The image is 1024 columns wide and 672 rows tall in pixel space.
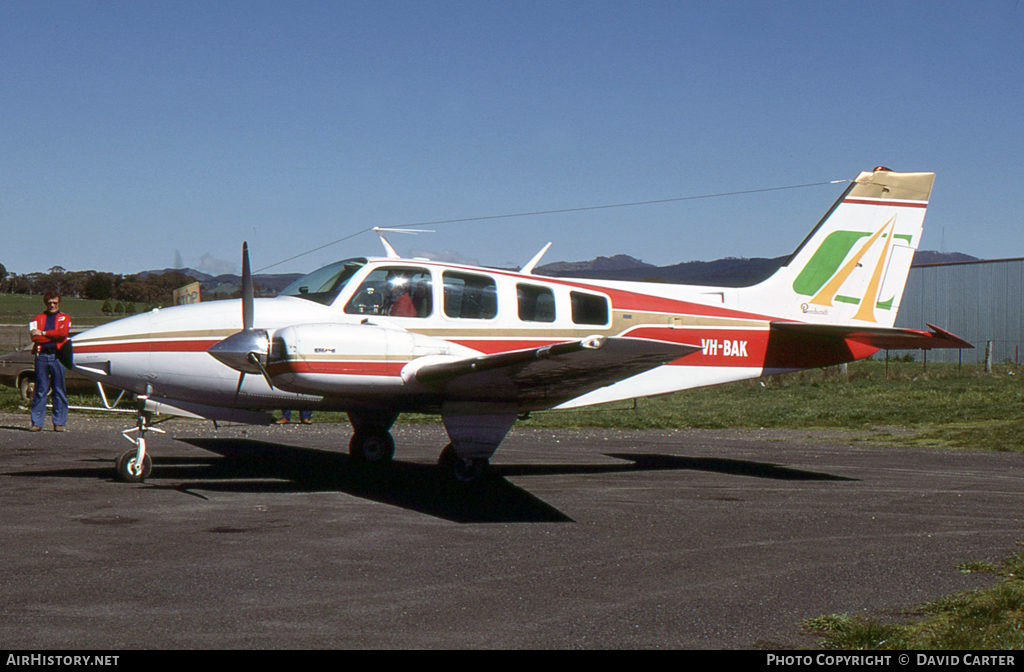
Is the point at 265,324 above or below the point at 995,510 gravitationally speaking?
above

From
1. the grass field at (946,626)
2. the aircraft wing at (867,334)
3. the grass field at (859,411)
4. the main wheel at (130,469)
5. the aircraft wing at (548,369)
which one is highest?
the aircraft wing at (867,334)

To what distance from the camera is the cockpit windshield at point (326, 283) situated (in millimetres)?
10367

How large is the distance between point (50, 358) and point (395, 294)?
758 cm

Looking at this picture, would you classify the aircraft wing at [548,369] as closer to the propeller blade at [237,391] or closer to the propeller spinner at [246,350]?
the propeller spinner at [246,350]

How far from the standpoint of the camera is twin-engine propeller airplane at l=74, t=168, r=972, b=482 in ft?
30.6

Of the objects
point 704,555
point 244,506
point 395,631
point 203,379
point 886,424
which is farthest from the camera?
point 886,424

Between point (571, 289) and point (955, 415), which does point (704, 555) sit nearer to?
point (571, 289)

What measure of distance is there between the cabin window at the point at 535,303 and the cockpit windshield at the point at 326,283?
2.11 meters

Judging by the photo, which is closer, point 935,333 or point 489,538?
point 489,538

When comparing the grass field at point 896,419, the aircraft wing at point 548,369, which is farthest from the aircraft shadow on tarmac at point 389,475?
the grass field at point 896,419

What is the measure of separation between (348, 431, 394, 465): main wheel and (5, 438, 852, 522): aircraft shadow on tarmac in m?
0.18

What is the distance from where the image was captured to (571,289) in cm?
1166
